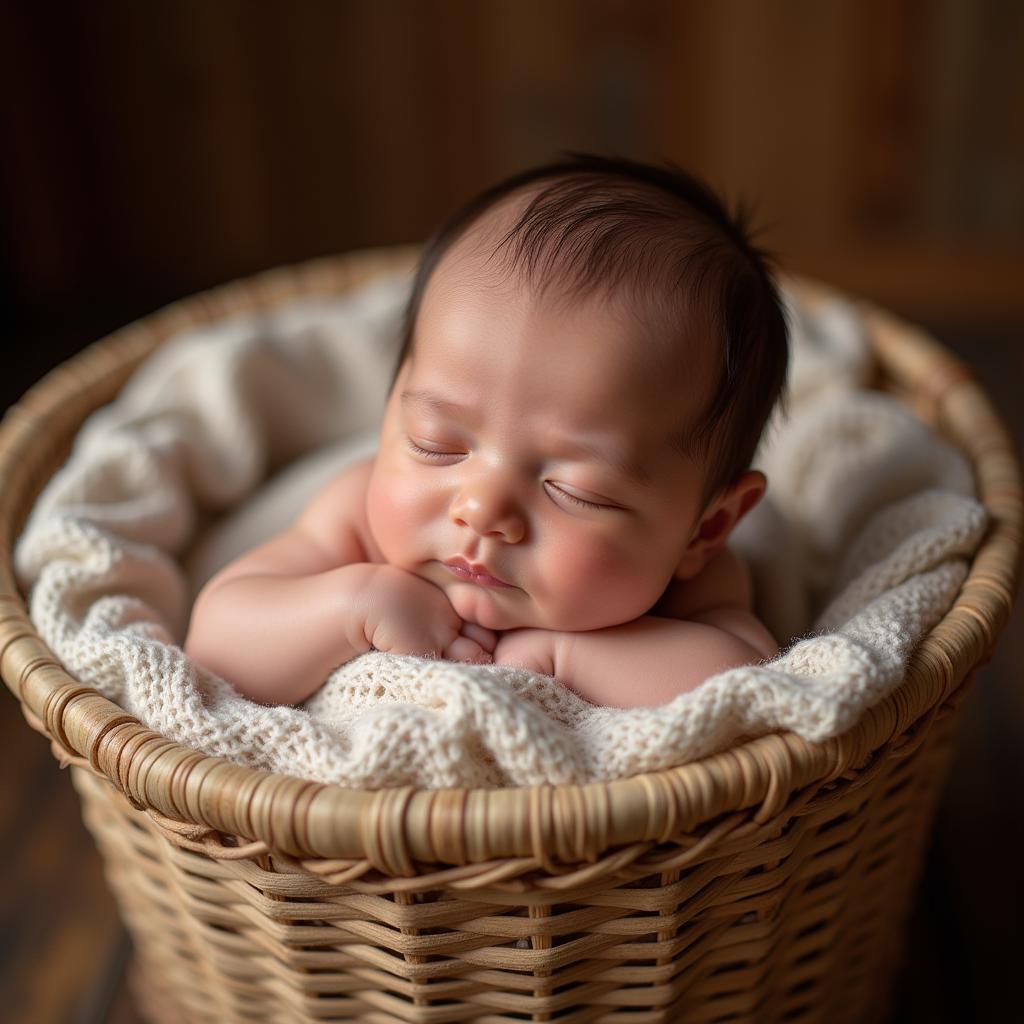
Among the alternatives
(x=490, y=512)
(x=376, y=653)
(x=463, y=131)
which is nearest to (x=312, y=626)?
(x=376, y=653)

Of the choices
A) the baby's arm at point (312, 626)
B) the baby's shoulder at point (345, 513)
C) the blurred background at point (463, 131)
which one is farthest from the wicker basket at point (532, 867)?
the blurred background at point (463, 131)

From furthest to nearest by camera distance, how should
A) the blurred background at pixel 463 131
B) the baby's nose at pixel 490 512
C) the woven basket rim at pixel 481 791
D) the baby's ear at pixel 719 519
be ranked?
the blurred background at pixel 463 131, the baby's ear at pixel 719 519, the baby's nose at pixel 490 512, the woven basket rim at pixel 481 791

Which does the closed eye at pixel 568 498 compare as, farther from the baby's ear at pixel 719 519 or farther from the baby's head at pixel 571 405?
the baby's ear at pixel 719 519

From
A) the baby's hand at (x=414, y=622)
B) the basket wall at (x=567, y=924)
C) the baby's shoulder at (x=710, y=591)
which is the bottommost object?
the basket wall at (x=567, y=924)

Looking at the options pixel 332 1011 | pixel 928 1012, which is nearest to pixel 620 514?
pixel 332 1011

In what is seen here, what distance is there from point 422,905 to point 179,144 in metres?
1.86

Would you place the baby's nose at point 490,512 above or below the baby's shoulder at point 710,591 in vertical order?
above

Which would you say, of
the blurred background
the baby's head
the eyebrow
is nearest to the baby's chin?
the baby's head

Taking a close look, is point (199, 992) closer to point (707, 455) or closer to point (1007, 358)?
point (707, 455)

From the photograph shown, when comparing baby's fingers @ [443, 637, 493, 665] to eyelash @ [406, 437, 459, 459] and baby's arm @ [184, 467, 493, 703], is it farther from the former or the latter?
eyelash @ [406, 437, 459, 459]

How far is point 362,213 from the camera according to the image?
7.54 feet

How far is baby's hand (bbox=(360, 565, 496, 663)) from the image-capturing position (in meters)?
0.81

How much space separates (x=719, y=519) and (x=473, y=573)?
0.67 feet

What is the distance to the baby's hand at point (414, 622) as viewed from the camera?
0.81m
